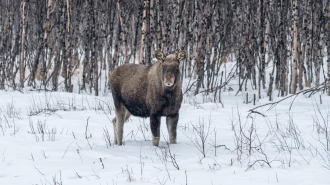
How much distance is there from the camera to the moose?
6391 mm

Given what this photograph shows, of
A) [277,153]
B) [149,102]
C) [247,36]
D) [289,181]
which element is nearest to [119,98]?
[149,102]

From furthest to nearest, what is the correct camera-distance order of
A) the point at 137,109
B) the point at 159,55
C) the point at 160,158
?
the point at 137,109 → the point at 159,55 → the point at 160,158

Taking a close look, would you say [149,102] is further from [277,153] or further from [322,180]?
[322,180]

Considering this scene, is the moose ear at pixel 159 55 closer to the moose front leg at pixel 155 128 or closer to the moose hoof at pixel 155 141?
the moose front leg at pixel 155 128

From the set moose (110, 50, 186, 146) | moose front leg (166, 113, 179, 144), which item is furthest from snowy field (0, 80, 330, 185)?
moose (110, 50, 186, 146)

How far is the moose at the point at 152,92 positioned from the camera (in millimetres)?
6391

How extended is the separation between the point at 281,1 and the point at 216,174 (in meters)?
10.0

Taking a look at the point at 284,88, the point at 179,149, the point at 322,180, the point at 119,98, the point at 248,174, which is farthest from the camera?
the point at 284,88

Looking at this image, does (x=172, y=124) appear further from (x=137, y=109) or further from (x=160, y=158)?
(x=160, y=158)

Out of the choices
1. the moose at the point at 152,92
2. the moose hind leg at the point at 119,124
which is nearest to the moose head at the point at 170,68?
the moose at the point at 152,92

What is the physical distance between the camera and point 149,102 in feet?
21.5

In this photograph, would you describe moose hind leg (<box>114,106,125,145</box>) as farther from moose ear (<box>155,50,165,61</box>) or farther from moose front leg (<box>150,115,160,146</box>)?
moose ear (<box>155,50,165,61</box>)

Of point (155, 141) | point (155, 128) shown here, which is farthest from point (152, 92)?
point (155, 141)

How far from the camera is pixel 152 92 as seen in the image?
6543 mm
